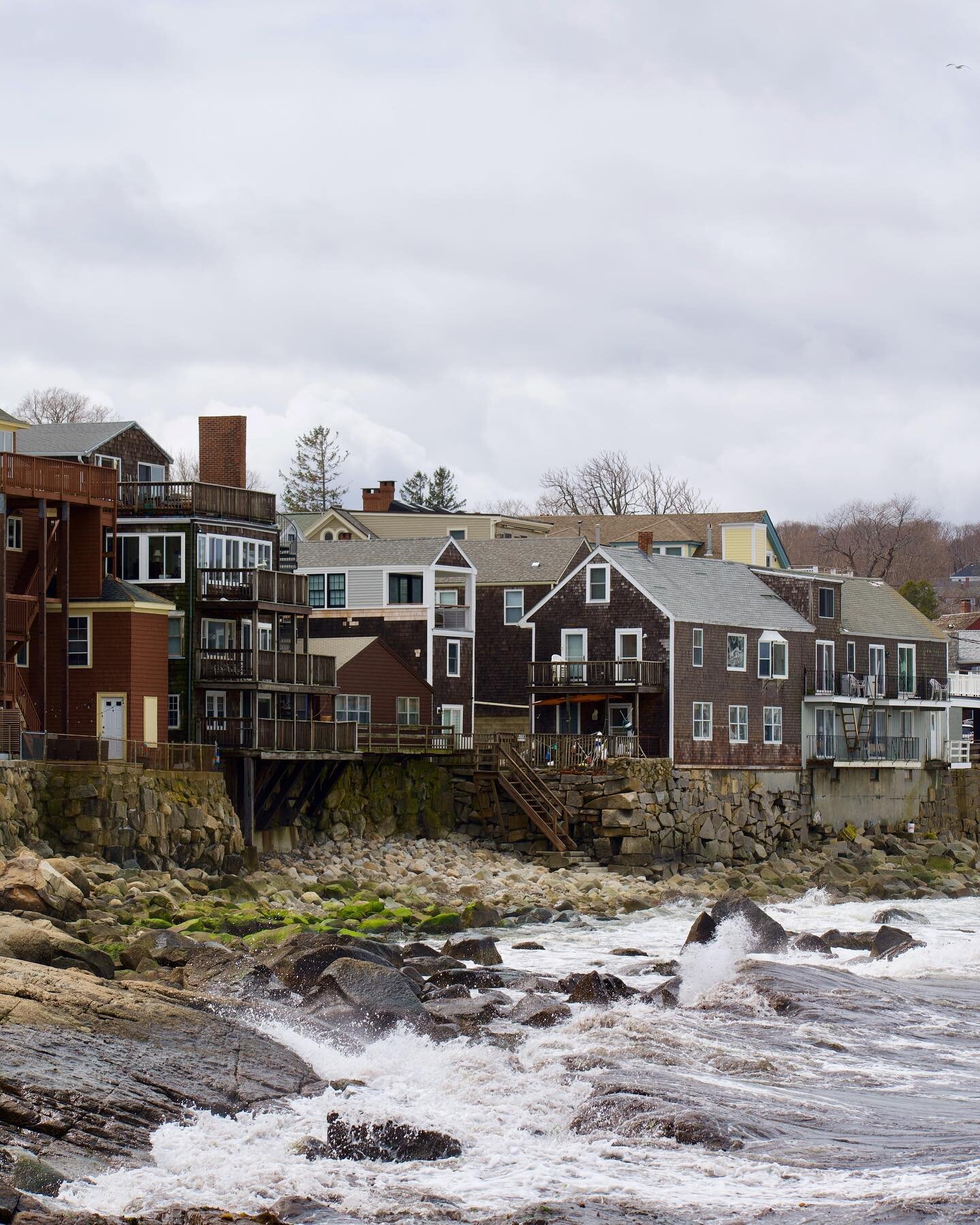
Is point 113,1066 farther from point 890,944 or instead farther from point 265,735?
point 265,735

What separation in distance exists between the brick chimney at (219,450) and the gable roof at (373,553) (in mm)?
5770

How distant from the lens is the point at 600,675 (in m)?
53.1

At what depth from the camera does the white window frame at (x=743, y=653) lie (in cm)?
5469

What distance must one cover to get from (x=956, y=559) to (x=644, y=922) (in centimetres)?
12762

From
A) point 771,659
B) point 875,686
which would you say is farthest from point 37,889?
point 875,686

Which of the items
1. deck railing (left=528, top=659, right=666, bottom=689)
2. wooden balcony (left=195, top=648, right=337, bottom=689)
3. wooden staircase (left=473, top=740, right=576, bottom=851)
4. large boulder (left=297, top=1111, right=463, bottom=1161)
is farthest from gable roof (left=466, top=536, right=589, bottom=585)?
large boulder (left=297, top=1111, right=463, bottom=1161)

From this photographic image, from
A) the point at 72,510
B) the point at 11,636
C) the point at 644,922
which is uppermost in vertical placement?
the point at 72,510

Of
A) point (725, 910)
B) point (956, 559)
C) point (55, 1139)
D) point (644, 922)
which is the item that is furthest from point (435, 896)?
point (956, 559)

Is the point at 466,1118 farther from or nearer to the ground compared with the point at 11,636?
nearer to the ground

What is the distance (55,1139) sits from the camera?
54.9 ft

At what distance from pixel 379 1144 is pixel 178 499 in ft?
101

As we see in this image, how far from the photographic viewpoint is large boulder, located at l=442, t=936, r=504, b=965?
30562 mm

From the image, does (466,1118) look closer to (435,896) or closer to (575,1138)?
(575,1138)

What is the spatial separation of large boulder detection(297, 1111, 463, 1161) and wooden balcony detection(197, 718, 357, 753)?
26.0 m
